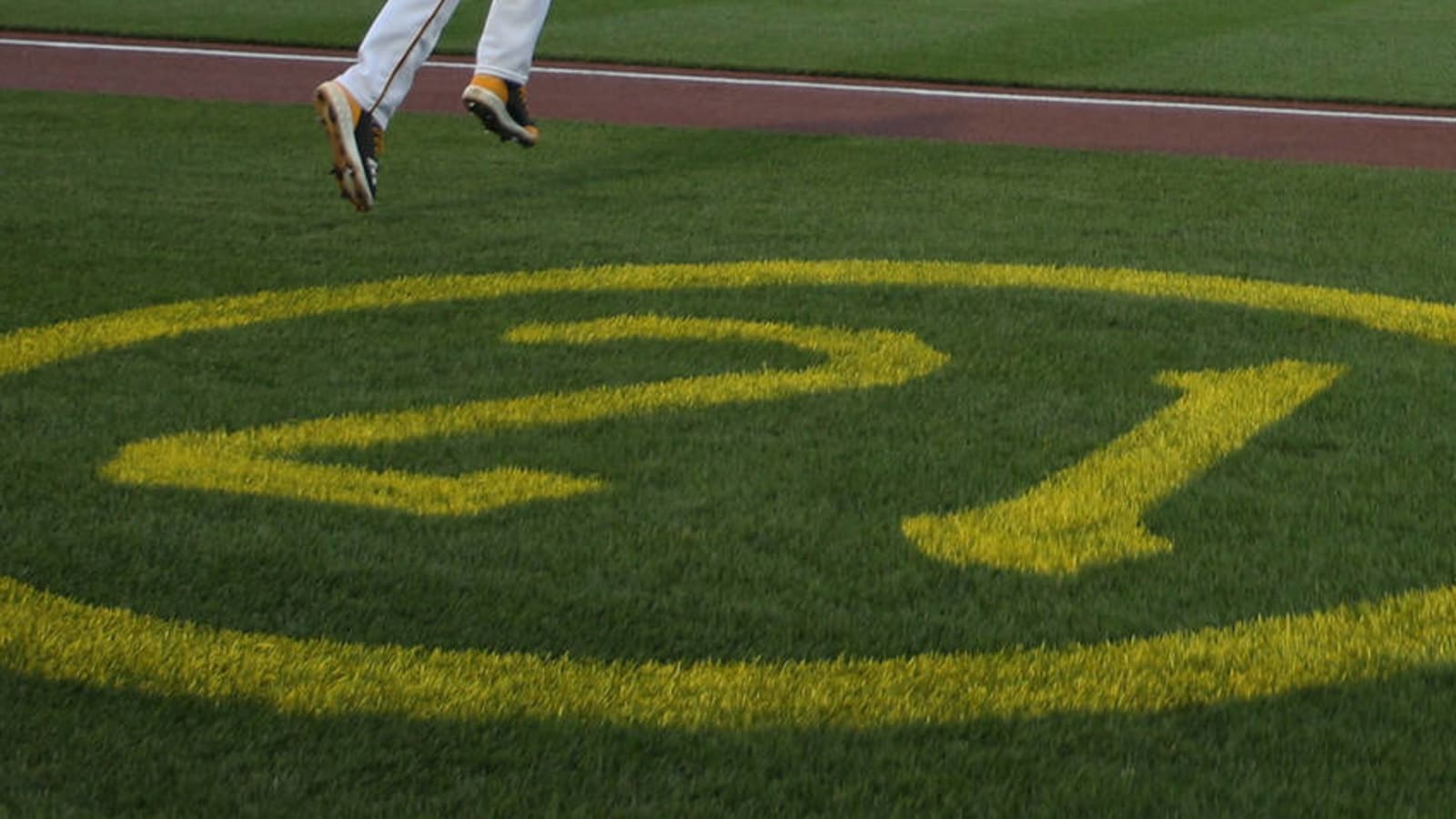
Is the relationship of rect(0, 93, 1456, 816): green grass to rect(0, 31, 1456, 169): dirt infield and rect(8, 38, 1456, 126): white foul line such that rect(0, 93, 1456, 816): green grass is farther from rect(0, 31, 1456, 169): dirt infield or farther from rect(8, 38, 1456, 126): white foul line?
rect(8, 38, 1456, 126): white foul line

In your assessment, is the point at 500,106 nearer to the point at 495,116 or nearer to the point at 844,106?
the point at 495,116

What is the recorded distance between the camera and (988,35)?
40.3 ft

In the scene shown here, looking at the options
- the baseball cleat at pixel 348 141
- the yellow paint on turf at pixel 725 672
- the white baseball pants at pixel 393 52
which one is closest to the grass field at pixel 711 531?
the yellow paint on turf at pixel 725 672

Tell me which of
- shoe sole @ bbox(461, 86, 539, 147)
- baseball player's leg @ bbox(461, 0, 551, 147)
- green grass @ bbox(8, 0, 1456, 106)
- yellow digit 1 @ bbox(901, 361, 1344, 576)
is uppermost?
yellow digit 1 @ bbox(901, 361, 1344, 576)

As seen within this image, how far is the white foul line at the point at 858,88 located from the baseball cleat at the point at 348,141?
389 centimetres

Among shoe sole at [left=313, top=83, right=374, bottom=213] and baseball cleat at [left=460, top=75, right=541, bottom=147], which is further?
baseball cleat at [left=460, top=75, right=541, bottom=147]

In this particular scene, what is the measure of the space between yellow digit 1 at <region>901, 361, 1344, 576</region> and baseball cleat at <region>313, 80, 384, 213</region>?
92.8 inches

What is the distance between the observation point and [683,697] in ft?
8.49

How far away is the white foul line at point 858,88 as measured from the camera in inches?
350

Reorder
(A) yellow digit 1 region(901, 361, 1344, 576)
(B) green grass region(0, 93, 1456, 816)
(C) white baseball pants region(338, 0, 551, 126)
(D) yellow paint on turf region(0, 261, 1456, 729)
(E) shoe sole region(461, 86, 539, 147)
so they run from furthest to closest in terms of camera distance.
→ (E) shoe sole region(461, 86, 539, 147)
(C) white baseball pants region(338, 0, 551, 126)
(A) yellow digit 1 region(901, 361, 1344, 576)
(D) yellow paint on turf region(0, 261, 1456, 729)
(B) green grass region(0, 93, 1456, 816)

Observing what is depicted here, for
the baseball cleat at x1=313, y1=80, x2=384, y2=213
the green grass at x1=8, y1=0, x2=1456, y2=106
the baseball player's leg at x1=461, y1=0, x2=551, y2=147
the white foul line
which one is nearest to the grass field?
the baseball cleat at x1=313, y1=80, x2=384, y2=213

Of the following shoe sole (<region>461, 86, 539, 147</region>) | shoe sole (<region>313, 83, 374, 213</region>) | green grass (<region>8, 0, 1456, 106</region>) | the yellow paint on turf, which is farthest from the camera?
green grass (<region>8, 0, 1456, 106</region>)

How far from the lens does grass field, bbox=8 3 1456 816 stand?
2416 millimetres

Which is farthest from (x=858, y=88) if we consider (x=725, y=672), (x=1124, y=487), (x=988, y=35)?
(x=725, y=672)
